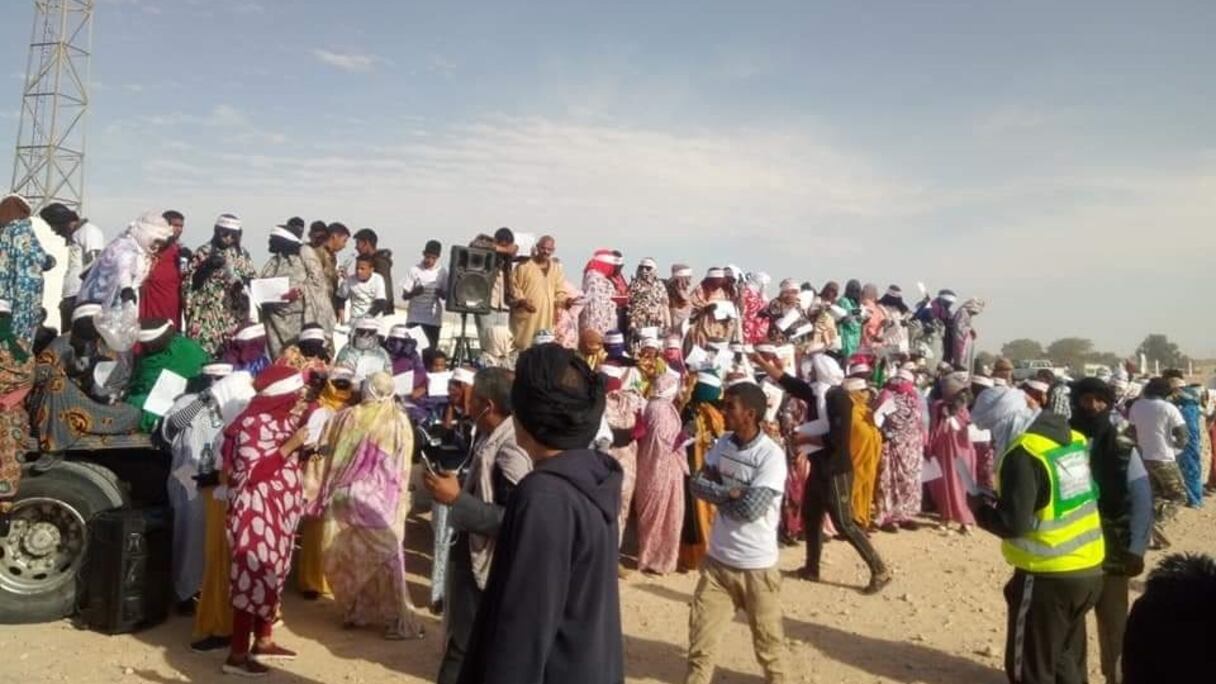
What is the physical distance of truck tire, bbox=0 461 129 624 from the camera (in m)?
6.28

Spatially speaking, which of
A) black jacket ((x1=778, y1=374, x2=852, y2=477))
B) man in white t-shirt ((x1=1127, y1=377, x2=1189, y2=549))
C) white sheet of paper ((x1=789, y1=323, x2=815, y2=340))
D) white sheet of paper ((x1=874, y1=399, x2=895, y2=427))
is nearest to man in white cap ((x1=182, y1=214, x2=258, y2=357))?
black jacket ((x1=778, y1=374, x2=852, y2=477))

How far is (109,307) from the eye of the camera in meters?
7.48

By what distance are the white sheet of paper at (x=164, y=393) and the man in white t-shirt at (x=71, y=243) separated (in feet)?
6.97

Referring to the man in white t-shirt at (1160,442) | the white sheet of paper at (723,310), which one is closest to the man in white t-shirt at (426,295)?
the white sheet of paper at (723,310)

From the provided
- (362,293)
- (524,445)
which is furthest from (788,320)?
(524,445)

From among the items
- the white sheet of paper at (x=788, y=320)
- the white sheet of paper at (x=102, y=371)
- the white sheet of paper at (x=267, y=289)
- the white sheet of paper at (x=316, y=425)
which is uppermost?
the white sheet of paper at (x=788, y=320)

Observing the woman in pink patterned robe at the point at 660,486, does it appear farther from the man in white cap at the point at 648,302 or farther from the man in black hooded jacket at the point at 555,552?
the man in black hooded jacket at the point at 555,552

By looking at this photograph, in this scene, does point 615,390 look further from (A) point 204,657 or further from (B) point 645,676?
(A) point 204,657

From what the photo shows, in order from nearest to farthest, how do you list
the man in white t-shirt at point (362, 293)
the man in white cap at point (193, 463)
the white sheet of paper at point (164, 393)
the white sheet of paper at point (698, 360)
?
1. the man in white cap at point (193, 463)
2. the white sheet of paper at point (164, 393)
3. the white sheet of paper at point (698, 360)
4. the man in white t-shirt at point (362, 293)

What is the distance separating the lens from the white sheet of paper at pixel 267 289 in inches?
336

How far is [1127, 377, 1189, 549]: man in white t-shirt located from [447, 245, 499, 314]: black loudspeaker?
306 inches

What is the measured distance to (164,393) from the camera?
679 cm

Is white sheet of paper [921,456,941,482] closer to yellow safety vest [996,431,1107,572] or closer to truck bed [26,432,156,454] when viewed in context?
yellow safety vest [996,431,1107,572]

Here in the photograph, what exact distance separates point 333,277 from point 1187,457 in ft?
43.3
